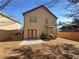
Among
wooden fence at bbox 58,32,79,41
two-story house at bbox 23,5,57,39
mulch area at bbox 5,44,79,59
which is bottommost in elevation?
mulch area at bbox 5,44,79,59

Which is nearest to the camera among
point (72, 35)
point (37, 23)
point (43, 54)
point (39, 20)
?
point (43, 54)

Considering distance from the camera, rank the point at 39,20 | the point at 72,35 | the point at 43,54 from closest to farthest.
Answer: the point at 43,54, the point at 39,20, the point at 72,35

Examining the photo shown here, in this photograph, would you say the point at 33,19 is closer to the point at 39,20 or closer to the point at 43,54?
the point at 39,20

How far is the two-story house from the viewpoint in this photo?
25594 millimetres

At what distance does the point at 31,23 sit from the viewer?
85.0 ft

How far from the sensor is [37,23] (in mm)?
26359

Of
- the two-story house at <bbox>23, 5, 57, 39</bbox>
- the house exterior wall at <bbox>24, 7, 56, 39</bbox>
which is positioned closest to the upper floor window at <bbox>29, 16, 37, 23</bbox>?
the two-story house at <bbox>23, 5, 57, 39</bbox>

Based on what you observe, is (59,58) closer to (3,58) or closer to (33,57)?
(33,57)

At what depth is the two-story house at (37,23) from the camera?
2559 cm

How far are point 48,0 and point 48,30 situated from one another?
826 inches

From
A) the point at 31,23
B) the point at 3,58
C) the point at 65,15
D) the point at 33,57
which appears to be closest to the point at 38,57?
the point at 33,57

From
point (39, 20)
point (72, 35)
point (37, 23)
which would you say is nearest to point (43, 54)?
point (37, 23)

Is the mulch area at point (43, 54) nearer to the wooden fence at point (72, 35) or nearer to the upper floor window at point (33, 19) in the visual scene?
the upper floor window at point (33, 19)

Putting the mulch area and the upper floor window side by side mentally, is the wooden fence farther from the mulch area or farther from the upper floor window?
the mulch area
